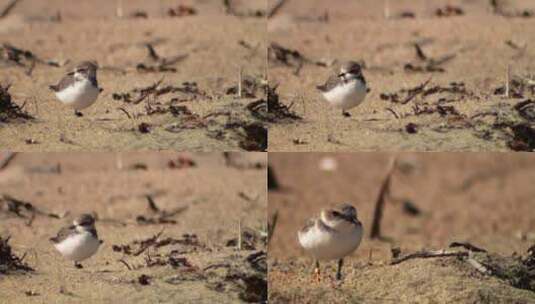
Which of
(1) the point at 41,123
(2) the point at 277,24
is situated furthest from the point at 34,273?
(2) the point at 277,24

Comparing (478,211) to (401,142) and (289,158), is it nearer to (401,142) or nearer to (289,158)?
(289,158)

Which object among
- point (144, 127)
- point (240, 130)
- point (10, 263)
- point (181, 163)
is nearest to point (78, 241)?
point (10, 263)

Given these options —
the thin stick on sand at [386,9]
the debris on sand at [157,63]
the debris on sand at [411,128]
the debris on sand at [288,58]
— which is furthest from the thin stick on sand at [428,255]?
the thin stick on sand at [386,9]

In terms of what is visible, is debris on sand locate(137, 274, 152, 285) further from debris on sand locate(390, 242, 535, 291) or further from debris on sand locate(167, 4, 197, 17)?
debris on sand locate(167, 4, 197, 17)

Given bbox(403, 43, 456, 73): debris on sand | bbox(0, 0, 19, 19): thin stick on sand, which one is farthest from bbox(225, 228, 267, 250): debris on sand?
bbox(0, 0, 19, 19): thin stick on sand

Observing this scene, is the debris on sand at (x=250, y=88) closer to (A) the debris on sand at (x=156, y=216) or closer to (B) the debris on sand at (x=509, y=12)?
(A) the debris on sand at (x=156, y=216)

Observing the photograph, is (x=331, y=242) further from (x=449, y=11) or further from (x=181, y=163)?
(x=449, y=11)
